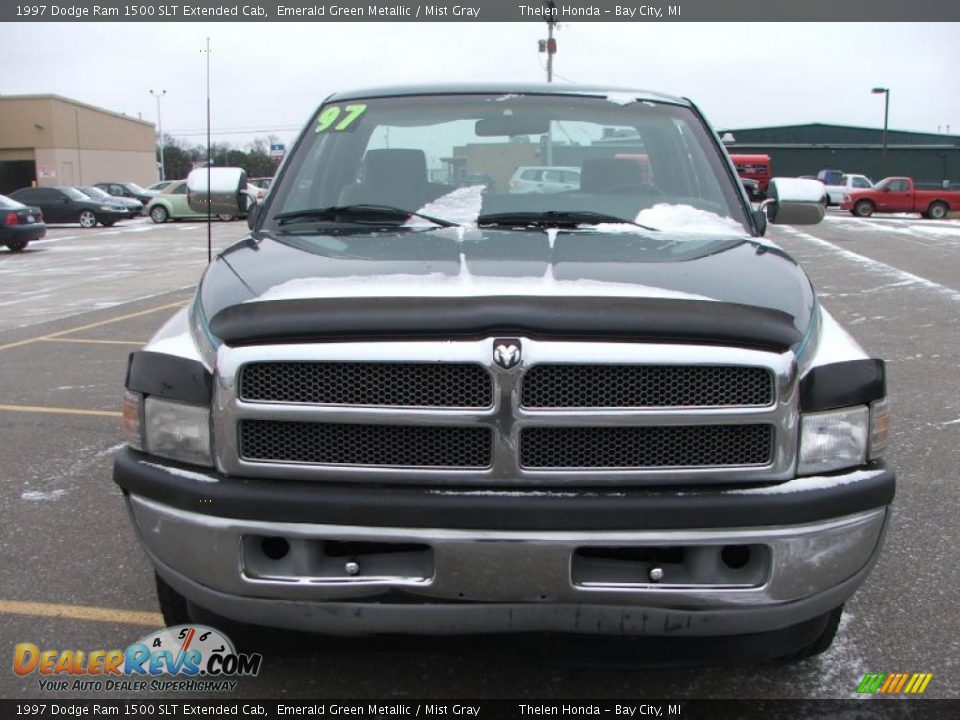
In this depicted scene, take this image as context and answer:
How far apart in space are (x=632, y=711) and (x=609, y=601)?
0.62 m

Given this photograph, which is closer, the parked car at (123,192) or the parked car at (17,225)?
the parked car at (17,225)

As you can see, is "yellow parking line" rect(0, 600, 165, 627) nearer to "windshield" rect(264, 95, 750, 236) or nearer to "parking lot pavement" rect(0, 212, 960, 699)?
A: "parking lot pavement" rect(0, 212, 960, 699)

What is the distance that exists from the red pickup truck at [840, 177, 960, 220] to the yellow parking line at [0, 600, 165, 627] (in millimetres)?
36753

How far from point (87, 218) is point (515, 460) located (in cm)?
3230

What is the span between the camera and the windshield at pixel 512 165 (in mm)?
3371

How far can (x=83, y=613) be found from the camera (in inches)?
126

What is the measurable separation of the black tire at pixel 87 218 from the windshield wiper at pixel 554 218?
102ft

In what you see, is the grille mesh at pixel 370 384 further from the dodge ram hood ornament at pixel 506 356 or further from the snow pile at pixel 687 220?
the snow pile at pixel 687 220

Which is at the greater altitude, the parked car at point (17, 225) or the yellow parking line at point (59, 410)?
the parked car at point (17, 225)

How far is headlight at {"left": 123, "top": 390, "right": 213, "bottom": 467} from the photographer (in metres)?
2.34

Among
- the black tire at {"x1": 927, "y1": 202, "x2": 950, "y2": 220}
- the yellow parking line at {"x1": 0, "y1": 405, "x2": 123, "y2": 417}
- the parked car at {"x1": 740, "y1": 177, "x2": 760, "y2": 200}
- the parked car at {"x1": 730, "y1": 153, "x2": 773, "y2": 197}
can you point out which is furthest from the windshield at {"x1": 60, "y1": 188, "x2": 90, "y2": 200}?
the black tire at {"x1": 927, "y1": 202, "x2": 950, "y2": 220}

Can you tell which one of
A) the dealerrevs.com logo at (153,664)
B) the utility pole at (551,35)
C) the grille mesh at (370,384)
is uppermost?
the utility pole at (551,35)

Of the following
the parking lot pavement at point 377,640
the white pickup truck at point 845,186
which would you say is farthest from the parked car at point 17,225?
the white pickup truck at point 845,186
